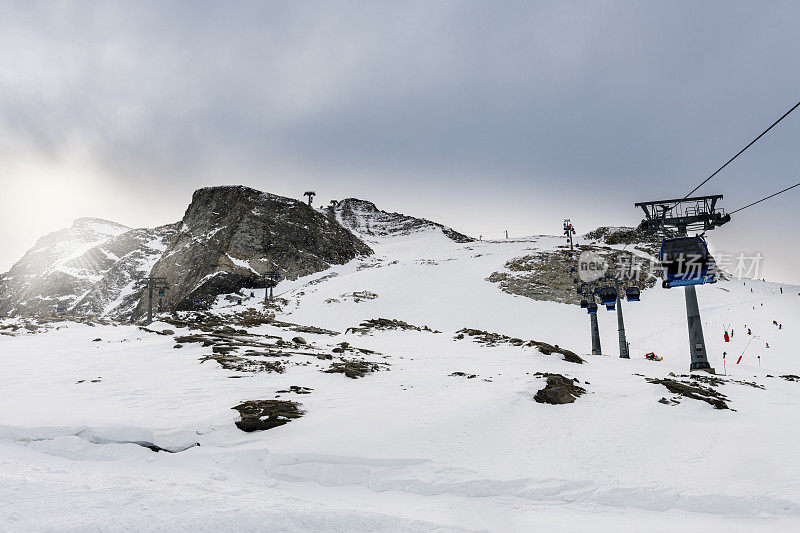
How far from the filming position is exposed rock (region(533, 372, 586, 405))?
30.5 ft

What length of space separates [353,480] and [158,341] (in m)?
13.3

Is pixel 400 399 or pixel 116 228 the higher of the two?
pixel 116 228

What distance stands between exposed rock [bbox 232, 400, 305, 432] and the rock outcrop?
1926 inches

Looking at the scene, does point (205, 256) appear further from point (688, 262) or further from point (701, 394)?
point (701, 394)

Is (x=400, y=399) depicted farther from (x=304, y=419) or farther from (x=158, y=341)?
(x=158, y=341)

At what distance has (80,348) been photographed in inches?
563

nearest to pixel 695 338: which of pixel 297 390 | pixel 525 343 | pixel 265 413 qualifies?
pixel 525 343

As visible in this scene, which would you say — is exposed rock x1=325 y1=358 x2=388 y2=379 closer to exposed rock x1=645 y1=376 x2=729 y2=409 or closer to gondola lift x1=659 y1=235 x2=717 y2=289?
exposed rock x1=645 y1=376 x2=729 y2=409

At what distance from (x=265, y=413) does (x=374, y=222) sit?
12284 centimetres

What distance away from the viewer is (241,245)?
6500 centimetres

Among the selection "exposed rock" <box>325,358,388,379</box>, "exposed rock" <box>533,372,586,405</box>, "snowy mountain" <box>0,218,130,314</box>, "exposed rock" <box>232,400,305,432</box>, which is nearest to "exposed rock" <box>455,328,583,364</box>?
"exposed rock" <box>533,372,586,405</box>

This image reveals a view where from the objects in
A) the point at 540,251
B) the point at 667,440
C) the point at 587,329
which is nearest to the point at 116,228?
the point at 540,251

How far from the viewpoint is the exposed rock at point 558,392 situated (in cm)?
929

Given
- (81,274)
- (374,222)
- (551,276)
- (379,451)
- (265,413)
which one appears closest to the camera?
(379,451)
